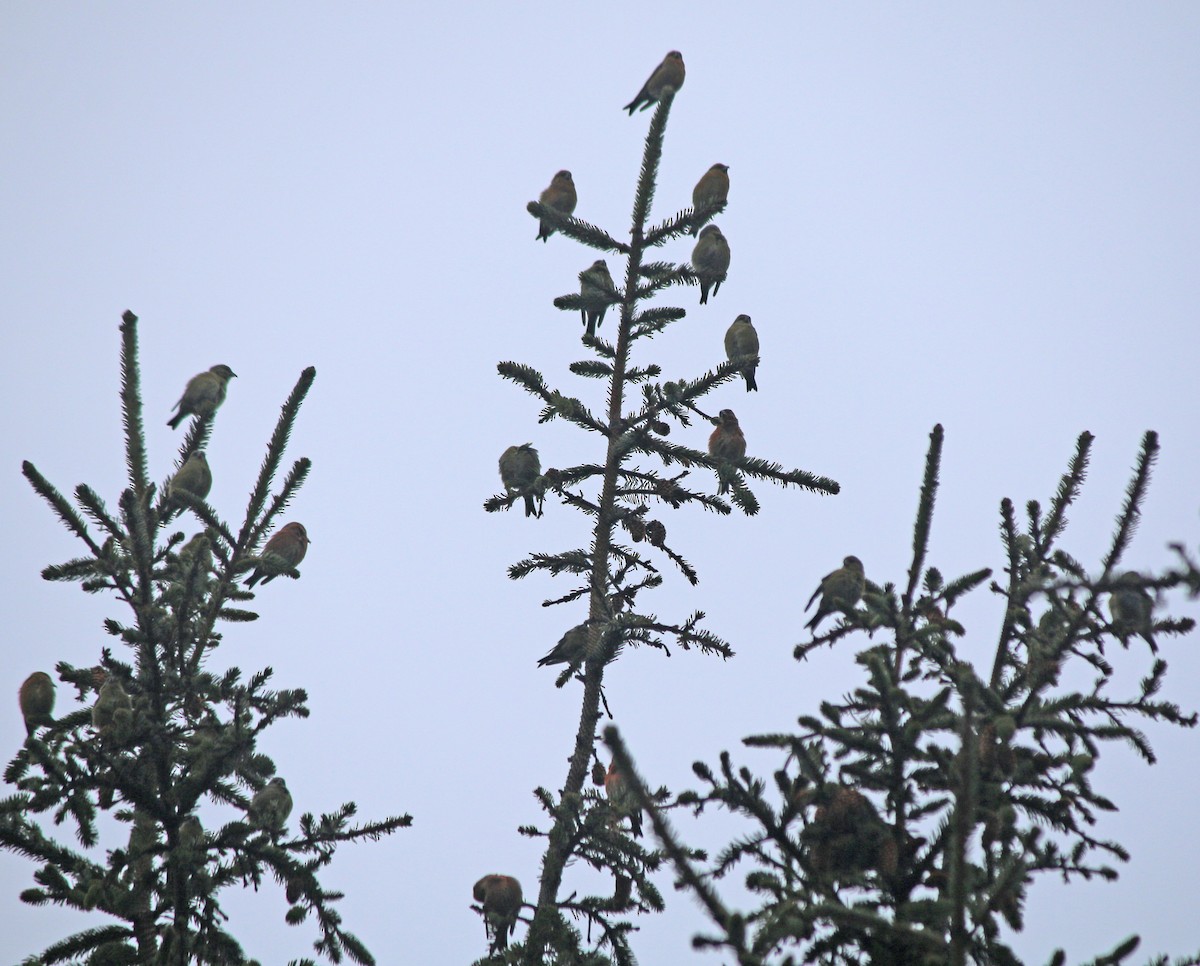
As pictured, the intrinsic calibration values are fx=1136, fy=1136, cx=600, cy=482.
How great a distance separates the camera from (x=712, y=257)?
388 inches

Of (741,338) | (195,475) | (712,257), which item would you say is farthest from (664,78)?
(195,475)

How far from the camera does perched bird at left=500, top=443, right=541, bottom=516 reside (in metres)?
8.27

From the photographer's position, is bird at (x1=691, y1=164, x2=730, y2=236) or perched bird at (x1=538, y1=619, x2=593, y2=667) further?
bird at (x1=691, y1=164, x2=730, y2=236)

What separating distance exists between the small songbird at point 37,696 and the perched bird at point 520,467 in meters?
3.45

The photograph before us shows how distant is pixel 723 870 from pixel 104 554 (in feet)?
12.5

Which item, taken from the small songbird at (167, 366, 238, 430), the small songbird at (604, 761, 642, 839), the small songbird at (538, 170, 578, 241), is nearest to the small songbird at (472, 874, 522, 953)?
the small songbird at (604, 761, 642, 839)

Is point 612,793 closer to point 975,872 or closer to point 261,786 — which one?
point 261,786

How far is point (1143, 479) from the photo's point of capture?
15.2 feet

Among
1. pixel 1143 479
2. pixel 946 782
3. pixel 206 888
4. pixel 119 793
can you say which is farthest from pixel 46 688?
pixel 1143 479

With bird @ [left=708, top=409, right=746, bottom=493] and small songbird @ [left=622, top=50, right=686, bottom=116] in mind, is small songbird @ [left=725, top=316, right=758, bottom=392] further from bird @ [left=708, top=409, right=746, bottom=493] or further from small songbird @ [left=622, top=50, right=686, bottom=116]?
small songbird @ [left=622, top=50, right=686, bottom=116]

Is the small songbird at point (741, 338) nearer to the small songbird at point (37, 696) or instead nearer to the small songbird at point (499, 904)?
the small songbird at point (499, 904)

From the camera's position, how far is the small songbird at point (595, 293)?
8.28m

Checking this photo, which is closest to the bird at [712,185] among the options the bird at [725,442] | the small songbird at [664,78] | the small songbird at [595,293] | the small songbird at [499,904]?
the small songbird at [664,78]

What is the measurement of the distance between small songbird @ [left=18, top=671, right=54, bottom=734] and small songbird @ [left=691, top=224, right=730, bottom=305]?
5.83 m
